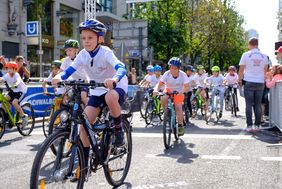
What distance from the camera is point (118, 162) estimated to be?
16.0ft

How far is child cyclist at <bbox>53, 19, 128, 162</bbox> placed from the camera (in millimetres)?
4320

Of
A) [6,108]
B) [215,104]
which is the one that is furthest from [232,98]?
[6,108]

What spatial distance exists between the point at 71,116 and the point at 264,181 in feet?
9.08

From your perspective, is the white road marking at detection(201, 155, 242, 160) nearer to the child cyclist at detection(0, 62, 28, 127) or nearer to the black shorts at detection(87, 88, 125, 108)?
the black shorts at detection(87, 88, 125, 108)

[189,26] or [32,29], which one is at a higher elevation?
[189,26]

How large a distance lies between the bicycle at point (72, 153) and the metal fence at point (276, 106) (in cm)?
550

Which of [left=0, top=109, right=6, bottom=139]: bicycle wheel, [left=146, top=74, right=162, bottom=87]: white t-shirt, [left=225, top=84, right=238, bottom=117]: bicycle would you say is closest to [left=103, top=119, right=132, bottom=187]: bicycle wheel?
[left=0, top=109, right=6, bottom=139]: bicycle wheel

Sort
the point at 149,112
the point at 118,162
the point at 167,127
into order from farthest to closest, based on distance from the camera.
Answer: the point at 149,112
the point at 167,127
the point at 118,162

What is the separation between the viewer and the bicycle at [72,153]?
11.6 ft

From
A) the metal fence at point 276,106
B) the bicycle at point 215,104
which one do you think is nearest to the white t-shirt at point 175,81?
the metal fence at point 276,106

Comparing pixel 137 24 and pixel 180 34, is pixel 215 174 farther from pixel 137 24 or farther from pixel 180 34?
pixel 180 34

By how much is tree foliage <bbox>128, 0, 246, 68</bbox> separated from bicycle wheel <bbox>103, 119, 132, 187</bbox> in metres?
31.1

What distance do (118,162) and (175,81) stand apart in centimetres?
386

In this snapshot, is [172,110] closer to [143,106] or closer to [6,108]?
[6,108]
